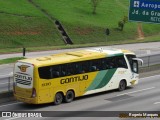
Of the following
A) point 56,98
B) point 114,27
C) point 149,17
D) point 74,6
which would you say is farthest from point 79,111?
point 74,6

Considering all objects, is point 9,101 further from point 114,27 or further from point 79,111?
point 114,27

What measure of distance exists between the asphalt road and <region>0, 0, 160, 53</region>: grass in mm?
28877

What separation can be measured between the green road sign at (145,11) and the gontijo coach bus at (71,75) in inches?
190

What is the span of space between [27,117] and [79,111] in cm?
295

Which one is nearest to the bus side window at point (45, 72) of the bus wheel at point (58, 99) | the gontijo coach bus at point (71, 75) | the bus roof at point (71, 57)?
the gontijo coach bus at point (71, 75)

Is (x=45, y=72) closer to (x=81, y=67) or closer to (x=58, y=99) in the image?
(x=58, y=99)

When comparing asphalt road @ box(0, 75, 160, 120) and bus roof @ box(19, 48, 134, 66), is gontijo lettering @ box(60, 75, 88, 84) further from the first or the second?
asphalt road @ box(0, 75, 160, 120)

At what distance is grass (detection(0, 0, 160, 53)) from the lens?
2454 inches

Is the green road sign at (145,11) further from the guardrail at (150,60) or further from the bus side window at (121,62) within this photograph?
the guardrail at (150,60)

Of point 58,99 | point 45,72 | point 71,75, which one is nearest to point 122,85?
point 71,75

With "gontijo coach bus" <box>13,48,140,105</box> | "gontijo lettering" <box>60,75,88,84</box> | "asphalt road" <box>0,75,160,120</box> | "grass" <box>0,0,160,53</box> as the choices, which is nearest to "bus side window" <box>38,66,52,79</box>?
"gontijo coach bus" <box>13,48,140,105</box>

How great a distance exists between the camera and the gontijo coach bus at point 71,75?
24.6m

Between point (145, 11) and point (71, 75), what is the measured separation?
20.2 feet

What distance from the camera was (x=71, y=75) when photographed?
26.5 meters
